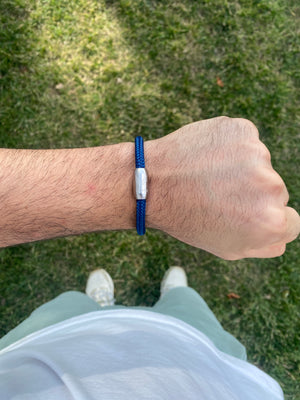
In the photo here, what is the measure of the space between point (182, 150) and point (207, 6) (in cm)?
223

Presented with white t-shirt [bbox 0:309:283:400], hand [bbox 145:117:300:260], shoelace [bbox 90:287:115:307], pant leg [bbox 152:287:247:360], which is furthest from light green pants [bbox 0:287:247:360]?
hand [bbox 145:117:300:260]

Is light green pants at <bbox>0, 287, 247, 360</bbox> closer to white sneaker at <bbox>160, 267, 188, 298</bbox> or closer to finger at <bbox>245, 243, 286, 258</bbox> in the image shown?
white sneaker at <bbox>160, 267, 188, 298</bbox>

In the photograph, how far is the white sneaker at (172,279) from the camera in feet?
8.59

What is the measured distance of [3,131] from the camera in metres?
2.83

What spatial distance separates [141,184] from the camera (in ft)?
4.68

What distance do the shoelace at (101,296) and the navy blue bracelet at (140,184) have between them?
1.37 meters

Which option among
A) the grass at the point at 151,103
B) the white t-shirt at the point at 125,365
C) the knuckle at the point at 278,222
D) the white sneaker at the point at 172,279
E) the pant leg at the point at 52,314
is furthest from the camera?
the grass at the point at 151,103

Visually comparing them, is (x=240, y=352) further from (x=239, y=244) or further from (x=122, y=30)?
(x=122, y=30)

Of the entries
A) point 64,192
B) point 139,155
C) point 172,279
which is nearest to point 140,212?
point 139,155

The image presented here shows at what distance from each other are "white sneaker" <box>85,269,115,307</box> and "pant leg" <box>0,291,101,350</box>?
17.6 inches

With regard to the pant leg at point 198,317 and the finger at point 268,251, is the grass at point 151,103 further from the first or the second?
the finger at point 268,251

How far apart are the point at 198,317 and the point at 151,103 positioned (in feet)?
6.45

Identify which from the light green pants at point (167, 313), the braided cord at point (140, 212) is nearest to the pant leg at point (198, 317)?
the light green pants at point (167, 313)

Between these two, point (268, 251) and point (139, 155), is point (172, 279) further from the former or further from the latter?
point (139, 155)
